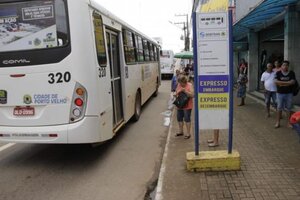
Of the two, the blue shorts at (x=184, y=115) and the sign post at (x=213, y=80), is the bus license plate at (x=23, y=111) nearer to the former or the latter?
the sign post at (x=213, y=80)

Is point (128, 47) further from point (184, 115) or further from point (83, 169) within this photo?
point (83, 169)

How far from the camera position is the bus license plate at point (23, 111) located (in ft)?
20.0

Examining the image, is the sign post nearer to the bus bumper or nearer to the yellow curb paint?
the yellow curb paint

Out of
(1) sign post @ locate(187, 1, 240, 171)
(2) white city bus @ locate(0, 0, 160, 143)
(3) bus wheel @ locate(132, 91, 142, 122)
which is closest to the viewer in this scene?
(1) sign post @ locate(187, 1, 240, 171)

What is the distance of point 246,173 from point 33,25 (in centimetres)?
429

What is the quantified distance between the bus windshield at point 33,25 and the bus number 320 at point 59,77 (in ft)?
1.60

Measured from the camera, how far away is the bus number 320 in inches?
232

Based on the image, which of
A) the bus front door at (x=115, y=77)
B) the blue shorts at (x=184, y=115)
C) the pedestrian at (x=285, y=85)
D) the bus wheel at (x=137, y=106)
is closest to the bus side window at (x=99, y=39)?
the bus front door at (x=115, y=77)

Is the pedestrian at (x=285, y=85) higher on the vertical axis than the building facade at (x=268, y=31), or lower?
lower

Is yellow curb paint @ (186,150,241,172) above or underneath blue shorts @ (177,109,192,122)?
underneath

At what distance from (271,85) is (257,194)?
555cm

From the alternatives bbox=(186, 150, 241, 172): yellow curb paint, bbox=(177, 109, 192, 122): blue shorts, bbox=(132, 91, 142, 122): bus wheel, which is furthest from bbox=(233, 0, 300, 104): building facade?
bbox=(186, 150, 241, 172): yellow curb paint

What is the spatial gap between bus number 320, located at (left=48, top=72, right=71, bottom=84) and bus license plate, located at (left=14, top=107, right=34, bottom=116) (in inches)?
25.4

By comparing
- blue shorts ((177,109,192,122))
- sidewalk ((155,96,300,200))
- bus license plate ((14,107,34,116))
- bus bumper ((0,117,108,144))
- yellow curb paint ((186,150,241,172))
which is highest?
bus license plate ((14,107,34,116))
